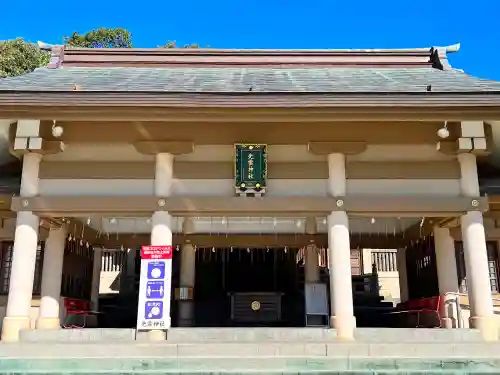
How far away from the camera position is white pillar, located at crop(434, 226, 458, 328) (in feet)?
31.2

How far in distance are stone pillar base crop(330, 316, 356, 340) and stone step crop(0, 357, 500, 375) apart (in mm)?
1209

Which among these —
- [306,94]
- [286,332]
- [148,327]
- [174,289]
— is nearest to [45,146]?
[148,327]

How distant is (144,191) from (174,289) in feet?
17.9

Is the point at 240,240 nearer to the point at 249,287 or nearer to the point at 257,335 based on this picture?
the point at 249,287

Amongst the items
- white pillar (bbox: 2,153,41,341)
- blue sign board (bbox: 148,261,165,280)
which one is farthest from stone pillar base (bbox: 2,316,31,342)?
blue sign board (bbox: 148,261,165,280)

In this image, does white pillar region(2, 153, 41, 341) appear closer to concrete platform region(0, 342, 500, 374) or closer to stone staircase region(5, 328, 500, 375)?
stone staircase region(5, 328, 500, 375)

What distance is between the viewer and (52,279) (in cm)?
934

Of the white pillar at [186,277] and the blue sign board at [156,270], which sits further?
the white pillar at [186,277]

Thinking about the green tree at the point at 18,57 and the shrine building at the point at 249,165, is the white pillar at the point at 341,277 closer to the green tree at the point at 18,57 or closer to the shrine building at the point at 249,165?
the shrine building at the point at 249,165

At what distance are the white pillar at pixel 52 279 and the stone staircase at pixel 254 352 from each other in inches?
82.3

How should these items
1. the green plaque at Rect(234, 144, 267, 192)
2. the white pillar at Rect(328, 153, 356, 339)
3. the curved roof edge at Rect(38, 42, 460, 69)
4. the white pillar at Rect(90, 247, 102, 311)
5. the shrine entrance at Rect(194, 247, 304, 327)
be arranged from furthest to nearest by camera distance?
1. the shrine entrance at Rect(194, 247, 304, 327)
2. the white pillar at Rect(90, 247, 102, 311)
3. the curved roof edge at Rect(38, 42, 460, 69)
4. the green plaque at Rect(234, 144, 267, 192)
5. the white pillar at Rect(328, 153, 356, 339)

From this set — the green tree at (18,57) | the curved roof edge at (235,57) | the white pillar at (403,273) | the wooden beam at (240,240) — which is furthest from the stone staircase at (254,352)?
the green tree at (18,57)

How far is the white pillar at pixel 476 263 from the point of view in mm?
7359

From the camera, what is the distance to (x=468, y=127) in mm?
7832
